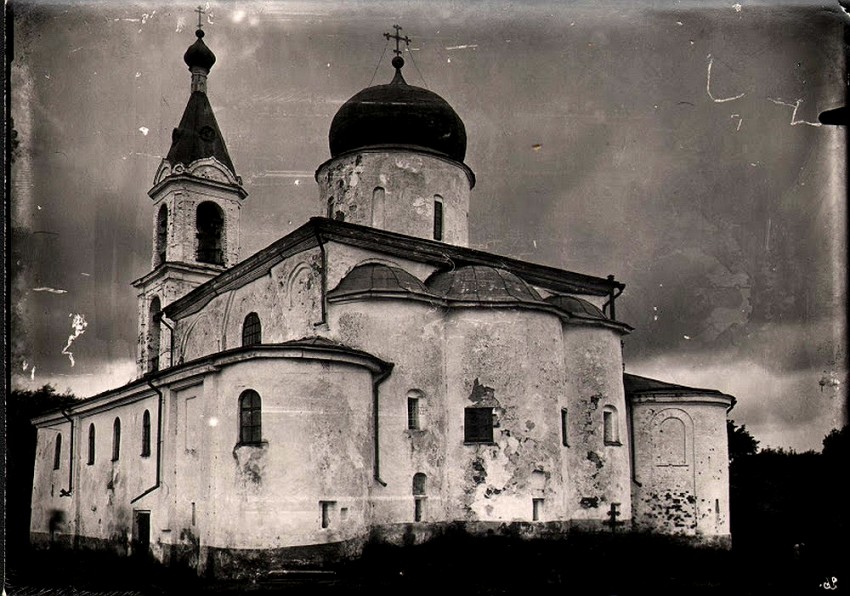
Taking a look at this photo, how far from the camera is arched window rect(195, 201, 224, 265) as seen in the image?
28.4 m

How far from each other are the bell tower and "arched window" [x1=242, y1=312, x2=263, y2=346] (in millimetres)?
5612

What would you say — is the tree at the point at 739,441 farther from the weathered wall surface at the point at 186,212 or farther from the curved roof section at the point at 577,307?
the weathered wall surface at the point at 186,212

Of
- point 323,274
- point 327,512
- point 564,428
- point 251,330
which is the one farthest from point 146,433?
point 564,428

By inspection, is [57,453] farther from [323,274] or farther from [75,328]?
[75,328]

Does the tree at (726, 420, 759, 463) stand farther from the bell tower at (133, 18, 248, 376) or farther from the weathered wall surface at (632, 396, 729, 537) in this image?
the bell tower at (133, 18, 248, 376)

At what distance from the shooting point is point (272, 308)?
21.5 metres

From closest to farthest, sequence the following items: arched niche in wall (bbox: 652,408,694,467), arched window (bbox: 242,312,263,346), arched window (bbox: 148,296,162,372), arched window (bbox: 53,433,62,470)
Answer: arched window (bbox: 242,312,263,346)
arched niche in wall (bbox: 652,408,694,467)
arched window (bbox: 53,433,62,470)
arched window (bbox: 148,296,162,372)

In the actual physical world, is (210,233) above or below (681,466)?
above

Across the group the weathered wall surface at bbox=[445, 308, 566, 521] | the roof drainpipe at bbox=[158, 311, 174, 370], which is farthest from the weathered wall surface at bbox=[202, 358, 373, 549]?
the roof drainpipe at bbox=[158, 311, 174, 370]

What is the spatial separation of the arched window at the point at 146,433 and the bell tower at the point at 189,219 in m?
6.97

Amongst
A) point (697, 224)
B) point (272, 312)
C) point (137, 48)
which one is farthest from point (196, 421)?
point (697, 224)

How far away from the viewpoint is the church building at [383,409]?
54.0 feet

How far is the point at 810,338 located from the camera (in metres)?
13.9

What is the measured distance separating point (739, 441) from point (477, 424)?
2970 cm
